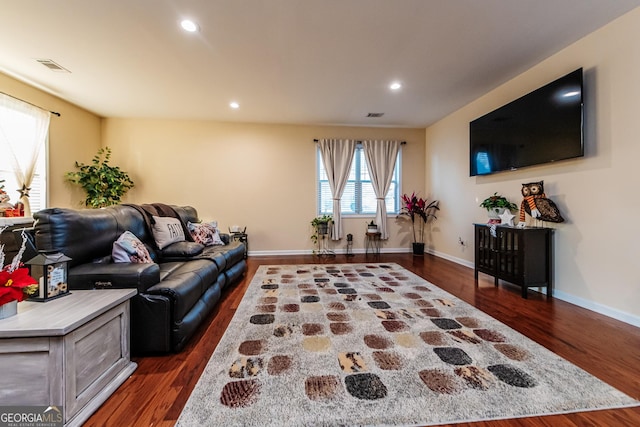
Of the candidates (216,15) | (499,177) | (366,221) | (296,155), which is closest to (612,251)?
(499,177)

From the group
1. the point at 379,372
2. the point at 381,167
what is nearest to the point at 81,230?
the point at 379,372

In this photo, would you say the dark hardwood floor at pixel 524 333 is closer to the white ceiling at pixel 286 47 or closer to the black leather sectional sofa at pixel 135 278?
the black leather sectional sofa at pixel 135 278

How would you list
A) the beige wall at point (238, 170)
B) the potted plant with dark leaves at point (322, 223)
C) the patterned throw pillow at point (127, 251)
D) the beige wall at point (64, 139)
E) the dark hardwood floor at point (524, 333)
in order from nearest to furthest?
1. the dark hardwood floor at point (524, 333)
2. the patterned throw pillow at point (127, 251)
3. the beige wall at point (64, 139)
4. the beige wall at point (238, 170)
5. the potted plant with dark leaves at point (322, 223)

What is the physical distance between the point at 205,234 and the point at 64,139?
3057mm

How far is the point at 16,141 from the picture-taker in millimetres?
3590

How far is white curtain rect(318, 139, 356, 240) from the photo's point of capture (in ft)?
18.3

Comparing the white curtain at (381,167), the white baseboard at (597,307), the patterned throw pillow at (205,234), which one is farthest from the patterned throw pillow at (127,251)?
the white curtain at (381,167)

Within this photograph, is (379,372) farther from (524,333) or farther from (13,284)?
(13,284)

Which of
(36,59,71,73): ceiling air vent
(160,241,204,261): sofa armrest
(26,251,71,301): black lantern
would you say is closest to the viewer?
(26,251,71,301): black lantern

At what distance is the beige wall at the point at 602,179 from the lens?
2.34m

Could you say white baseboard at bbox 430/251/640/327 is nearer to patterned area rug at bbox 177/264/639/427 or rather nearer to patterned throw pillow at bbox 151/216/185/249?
patterned area rug at bbox 177/264/639/427

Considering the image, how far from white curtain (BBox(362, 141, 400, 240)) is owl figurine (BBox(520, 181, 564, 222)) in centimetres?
269

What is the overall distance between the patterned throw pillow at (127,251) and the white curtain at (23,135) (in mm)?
2781

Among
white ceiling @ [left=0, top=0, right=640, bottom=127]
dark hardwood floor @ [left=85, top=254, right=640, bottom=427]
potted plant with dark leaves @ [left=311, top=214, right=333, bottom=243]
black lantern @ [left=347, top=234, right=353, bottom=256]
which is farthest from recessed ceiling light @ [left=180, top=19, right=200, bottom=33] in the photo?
black lantern @ [left=347, top=234, right=353, bottom=256]
